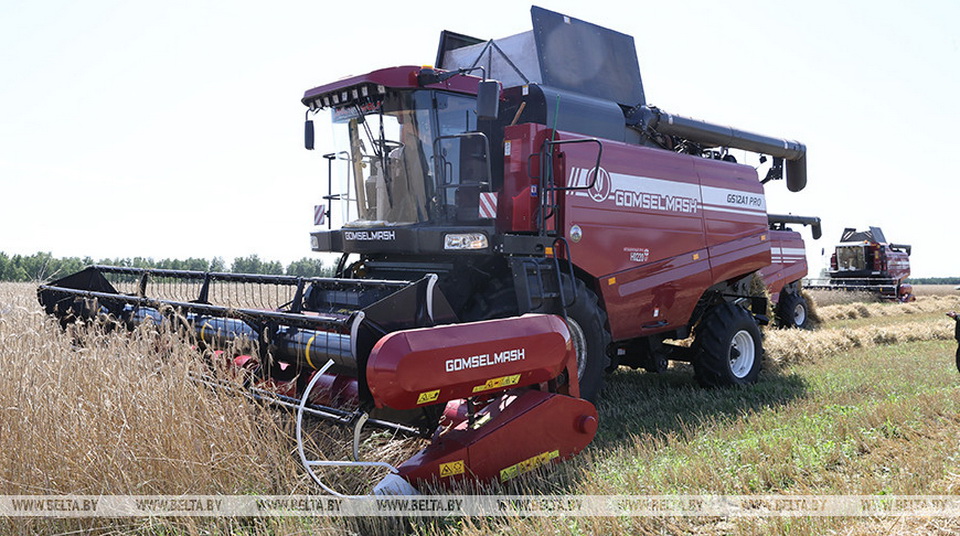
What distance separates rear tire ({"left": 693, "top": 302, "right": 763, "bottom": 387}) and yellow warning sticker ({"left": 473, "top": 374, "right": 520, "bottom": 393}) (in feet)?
11.0

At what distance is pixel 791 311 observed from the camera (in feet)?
44.7

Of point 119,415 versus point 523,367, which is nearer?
point 119,415

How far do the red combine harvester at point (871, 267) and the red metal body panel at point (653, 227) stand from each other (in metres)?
16.0

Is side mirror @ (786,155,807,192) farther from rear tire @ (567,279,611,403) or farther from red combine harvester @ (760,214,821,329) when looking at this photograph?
rear tire @ (567,279,611,403)

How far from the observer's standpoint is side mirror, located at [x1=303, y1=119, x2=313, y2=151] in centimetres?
549

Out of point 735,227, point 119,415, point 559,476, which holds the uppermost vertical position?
point 735,227

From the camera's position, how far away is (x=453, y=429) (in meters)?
3.72

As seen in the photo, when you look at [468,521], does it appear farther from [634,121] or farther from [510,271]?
[634,121]

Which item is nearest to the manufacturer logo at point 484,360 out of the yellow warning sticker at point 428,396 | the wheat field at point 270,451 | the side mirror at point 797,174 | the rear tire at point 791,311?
the yellow warning sticker at point 428,396

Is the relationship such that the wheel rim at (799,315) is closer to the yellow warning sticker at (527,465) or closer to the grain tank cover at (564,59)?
the grain tank cover at (564,59)

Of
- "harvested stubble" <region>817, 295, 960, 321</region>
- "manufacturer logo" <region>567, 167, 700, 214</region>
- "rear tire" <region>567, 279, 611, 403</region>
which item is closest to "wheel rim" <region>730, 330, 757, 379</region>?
"manufacturer logo" <region>567, 167, 700, 214</region>

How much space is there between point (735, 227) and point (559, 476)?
13.3 feet

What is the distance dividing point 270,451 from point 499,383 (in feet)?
3.77

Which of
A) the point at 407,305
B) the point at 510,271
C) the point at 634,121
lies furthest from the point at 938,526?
the point at 634,121
